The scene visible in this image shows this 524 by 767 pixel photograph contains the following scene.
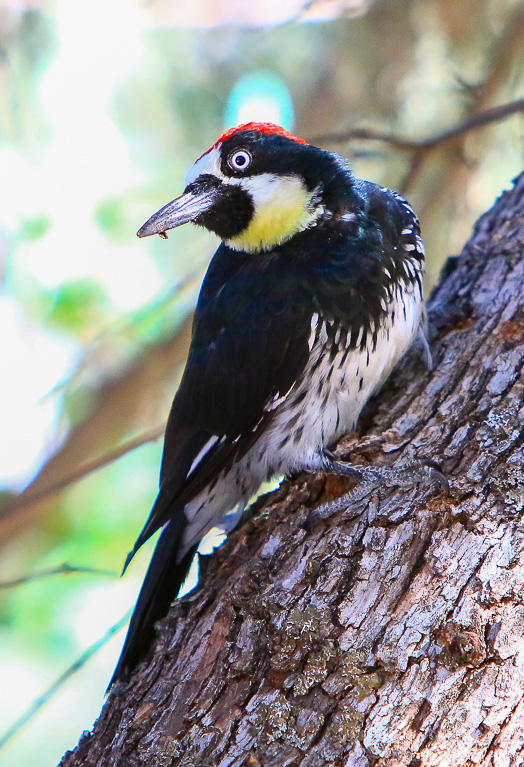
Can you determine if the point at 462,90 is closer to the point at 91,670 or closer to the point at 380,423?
the point at 380,423

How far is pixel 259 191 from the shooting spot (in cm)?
284

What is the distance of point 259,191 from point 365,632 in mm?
1676

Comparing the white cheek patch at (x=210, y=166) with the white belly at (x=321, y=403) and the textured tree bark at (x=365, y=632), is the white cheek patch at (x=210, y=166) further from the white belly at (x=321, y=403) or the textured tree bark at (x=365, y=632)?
the textured tree bark at (x=365, y=632)

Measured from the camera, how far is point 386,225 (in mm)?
2918

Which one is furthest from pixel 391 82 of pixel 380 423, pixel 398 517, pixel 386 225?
pixel 398 517

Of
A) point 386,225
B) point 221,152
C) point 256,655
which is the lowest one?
point 256,655

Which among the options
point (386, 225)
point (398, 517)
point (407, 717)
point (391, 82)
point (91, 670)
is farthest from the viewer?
point (91, 670)

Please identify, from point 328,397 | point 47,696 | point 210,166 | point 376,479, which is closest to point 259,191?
point 210,166

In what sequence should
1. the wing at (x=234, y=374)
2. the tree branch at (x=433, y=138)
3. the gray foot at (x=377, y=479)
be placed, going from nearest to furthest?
1. the gray foot at (x=377, y=479)
2. the wing at (x=234, y=374)
3. the tree branch at (x=433, y=138)

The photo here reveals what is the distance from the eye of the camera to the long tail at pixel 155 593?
2498 mm

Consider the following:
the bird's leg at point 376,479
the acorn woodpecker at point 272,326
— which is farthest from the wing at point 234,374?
the bird's leg at point 376,479

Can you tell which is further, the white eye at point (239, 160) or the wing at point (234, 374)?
the white eye at point (239, 160)

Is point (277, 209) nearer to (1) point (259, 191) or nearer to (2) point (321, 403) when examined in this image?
(1) point (259, 191)

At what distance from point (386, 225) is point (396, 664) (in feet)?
5.58
